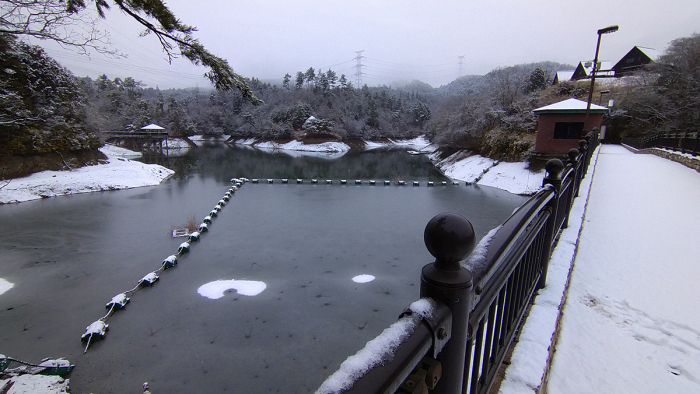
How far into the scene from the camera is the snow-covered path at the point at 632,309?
223 cm

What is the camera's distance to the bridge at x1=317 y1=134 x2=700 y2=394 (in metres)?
0.90

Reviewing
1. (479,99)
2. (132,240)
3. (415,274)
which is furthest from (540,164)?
(132,240)

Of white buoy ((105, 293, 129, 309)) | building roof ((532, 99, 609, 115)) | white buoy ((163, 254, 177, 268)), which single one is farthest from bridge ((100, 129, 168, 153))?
building roof ((532, 99, 609, 115))

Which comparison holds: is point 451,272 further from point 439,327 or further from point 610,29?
point 610,29

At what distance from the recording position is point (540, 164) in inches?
865

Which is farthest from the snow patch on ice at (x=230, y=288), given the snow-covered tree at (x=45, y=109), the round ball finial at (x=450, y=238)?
the snow-covered tree at (x=45, y=109)

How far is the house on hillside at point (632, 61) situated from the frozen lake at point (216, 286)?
50.4 meters

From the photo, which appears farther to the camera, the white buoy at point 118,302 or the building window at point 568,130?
the building window at point 568,130

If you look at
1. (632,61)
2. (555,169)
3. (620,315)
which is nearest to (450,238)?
(555,169)

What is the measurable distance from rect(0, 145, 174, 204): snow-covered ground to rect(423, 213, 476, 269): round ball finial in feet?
76.2

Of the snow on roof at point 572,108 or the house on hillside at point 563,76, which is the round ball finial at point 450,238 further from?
the house on hillside at point 563,76

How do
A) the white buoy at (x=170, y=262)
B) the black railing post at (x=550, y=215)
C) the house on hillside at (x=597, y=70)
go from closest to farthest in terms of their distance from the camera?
1. the black railing post at (x=550, y=215)
2. the white buoy at (x=170, y=262)
3. the house on hillside at (x=597, y=70)

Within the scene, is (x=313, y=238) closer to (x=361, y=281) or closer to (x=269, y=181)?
(x=361, y=281)

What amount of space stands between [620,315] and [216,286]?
25.2ft
